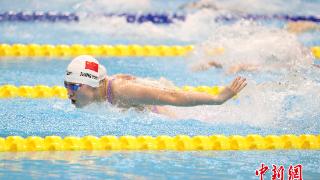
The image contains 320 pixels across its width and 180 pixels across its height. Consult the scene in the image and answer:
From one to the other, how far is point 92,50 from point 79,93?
3269 millimetres

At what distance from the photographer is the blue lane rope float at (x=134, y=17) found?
32.7 feet

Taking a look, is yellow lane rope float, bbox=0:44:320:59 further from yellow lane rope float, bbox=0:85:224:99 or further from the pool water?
yellow lane rope float, bbox=0:85:224:99

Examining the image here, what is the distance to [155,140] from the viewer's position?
513 cm

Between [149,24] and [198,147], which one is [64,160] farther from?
[149,24]

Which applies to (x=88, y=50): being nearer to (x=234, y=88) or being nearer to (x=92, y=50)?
(x=92, y=50)

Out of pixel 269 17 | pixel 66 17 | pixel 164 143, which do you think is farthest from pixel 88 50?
pixel 164 143

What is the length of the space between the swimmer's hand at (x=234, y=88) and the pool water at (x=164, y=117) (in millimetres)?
357

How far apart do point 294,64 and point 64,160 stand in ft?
11.3

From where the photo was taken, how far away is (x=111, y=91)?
542 cm

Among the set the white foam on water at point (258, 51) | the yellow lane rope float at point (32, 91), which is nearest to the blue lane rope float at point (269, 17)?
the white foam on water at point (258, 51)

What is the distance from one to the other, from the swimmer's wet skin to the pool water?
11cm

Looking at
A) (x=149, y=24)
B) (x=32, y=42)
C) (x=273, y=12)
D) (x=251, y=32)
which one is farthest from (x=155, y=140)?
(x=273, y=12)

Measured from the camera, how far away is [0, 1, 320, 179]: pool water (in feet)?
15.0

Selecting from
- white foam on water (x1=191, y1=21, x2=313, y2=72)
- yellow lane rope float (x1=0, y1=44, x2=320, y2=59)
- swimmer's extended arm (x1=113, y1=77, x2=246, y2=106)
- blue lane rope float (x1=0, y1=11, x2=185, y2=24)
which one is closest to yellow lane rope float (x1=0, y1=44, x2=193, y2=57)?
yellow lane rope float (x1=0, y1=44, x2=320, y2=59)
